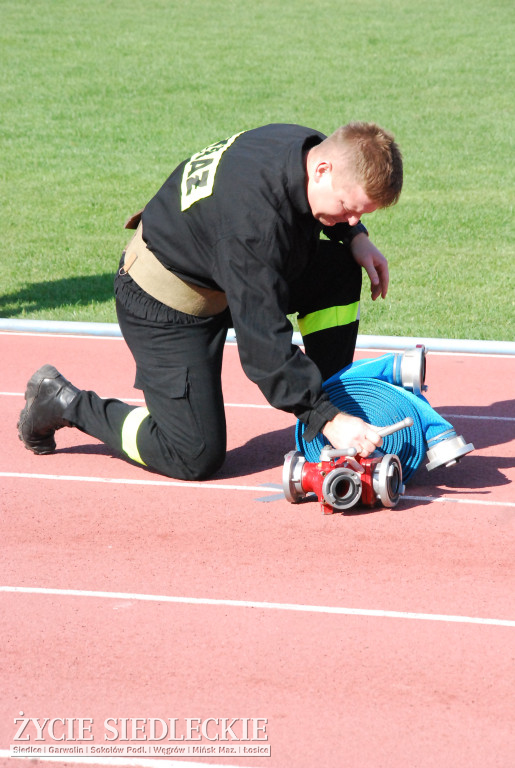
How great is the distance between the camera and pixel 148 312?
5.03 meters

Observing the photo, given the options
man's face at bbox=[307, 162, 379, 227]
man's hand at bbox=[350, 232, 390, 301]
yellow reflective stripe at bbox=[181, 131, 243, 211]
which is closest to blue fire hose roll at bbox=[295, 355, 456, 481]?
man's hand at bbox=[350, 232, 390, 301]

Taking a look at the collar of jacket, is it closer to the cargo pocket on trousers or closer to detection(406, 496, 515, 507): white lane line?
the cargo pocket on trousers

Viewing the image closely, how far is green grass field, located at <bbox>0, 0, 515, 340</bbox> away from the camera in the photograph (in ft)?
31.5

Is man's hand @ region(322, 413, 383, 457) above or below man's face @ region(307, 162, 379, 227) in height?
below

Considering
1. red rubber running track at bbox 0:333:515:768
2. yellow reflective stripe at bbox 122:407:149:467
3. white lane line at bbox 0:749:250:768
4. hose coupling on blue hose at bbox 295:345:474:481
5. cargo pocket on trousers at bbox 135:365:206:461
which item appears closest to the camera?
white lane line at bbox 0:749:250:768

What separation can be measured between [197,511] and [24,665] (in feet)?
4.43

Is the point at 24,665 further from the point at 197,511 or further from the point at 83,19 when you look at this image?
the point at 83,19

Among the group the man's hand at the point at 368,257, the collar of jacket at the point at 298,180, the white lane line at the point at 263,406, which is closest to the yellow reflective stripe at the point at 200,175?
the collar of jacket at the point at 298,180

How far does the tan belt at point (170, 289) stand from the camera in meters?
4.89

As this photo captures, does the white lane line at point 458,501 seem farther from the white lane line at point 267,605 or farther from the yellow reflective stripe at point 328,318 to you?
the white lane line at point 267,605

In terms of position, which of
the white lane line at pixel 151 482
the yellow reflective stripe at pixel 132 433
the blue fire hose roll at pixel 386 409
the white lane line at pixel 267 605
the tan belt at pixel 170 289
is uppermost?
the tan belt at pixel 170 289

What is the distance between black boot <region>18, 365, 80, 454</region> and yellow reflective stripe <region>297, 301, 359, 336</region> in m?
1.20

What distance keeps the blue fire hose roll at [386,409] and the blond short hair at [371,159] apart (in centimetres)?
88

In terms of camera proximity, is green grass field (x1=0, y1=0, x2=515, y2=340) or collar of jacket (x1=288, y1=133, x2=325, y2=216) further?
green grass field (x1=0, y1=0, x2=515, y2=340)
